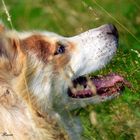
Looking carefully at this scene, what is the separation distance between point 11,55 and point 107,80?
2.78 ft

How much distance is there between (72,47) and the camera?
668 cm

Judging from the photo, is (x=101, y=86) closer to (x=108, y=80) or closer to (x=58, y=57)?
(x=108, y=80)

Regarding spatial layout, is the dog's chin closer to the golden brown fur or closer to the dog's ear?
the golden brown fur

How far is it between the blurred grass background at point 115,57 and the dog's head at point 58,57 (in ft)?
0.47

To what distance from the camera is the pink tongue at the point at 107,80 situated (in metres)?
6.49

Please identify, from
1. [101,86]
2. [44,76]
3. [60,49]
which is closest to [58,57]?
[60,49]

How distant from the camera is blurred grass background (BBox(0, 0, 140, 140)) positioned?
6133mm

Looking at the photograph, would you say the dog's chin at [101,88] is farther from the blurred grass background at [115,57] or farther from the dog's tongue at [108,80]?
the blurred grass background at [115,57]

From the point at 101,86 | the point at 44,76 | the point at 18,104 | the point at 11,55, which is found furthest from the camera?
the point at 101,86

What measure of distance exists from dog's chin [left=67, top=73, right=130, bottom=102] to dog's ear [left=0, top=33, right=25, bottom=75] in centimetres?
50

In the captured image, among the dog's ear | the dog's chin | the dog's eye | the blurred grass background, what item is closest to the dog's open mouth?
the dog's chin

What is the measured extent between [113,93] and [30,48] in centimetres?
76

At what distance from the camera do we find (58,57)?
6.56 metres

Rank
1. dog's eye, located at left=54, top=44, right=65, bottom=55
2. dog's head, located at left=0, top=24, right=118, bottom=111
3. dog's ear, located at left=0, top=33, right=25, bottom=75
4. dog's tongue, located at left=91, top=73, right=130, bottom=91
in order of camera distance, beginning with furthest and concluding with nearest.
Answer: dog's eye, located at left=54, top=44, right=65, bottom=55 → dog's tongue, located at left=91, top=73, right=130, bottom=91 → dog's head, located at left=0, top=24, right=118, bottom=111 → dog's ear, located at left=0, top=33, right=25, bottom=75
